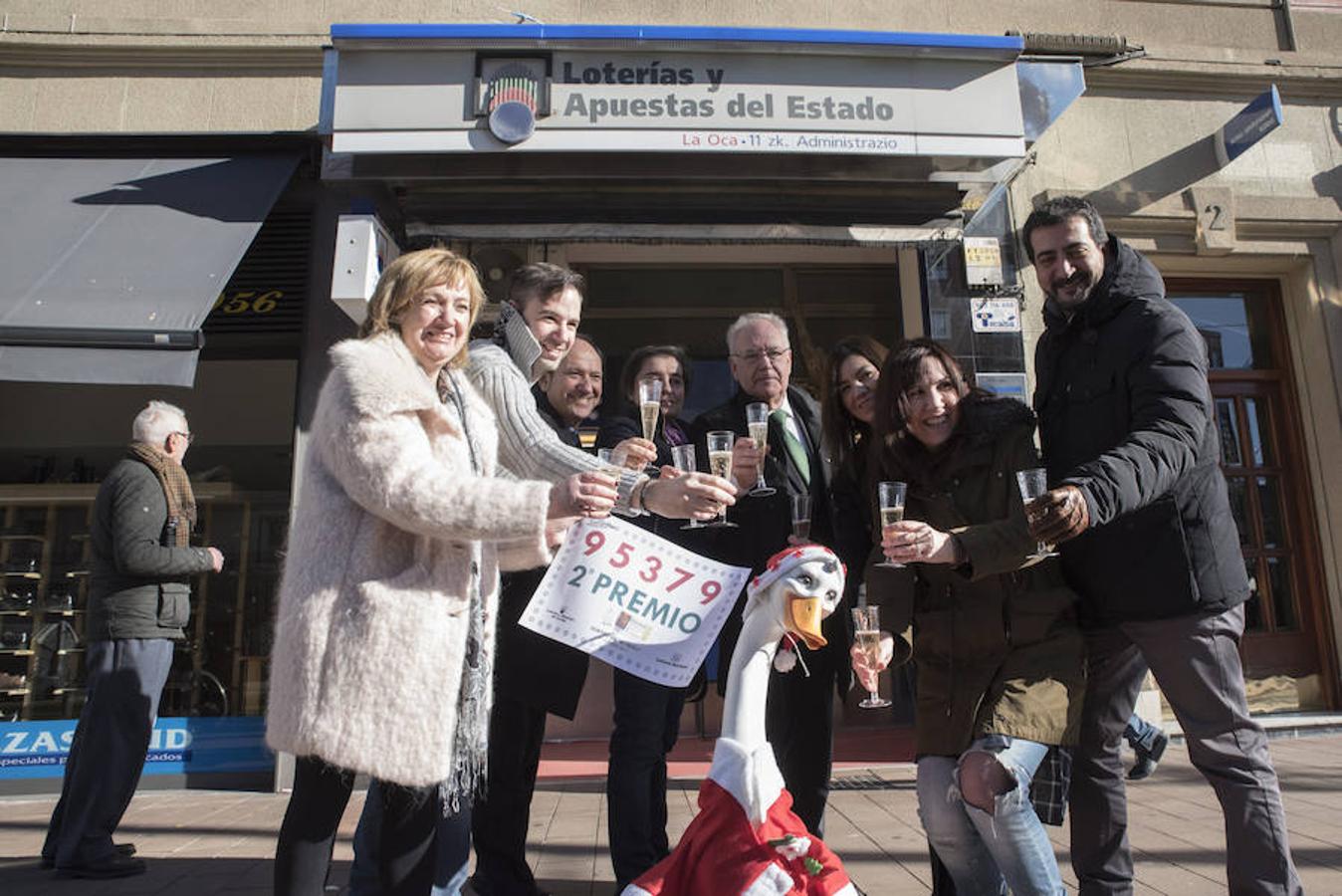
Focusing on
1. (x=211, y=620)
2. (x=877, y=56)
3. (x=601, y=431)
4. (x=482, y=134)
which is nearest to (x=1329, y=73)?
(x=877, y=56)

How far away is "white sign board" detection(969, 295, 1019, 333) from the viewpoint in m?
6.09

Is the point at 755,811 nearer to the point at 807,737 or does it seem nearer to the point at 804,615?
the point at 804,615

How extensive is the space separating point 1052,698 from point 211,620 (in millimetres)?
5423

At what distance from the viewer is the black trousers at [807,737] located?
2906mm

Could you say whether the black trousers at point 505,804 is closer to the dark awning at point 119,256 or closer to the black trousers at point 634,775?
the black trousers at point 634,775

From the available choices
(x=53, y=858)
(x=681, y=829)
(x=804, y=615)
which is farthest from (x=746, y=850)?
(x=53, y=858)

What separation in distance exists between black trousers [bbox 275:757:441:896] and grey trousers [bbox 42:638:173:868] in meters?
2.21

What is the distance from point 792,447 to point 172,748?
4552mm

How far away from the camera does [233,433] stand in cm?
598

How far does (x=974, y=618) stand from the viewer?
2287 mm

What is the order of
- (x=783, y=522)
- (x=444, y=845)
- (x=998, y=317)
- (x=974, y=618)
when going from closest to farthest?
(x=974, y=618) → (x=444, y=845) → (x=783, y=522) → (x=998, y=317)

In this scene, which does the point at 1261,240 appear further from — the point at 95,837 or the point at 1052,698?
the point at 95,837

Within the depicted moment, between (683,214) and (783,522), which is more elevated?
(683,214)

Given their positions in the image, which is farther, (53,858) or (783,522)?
(53,858)
